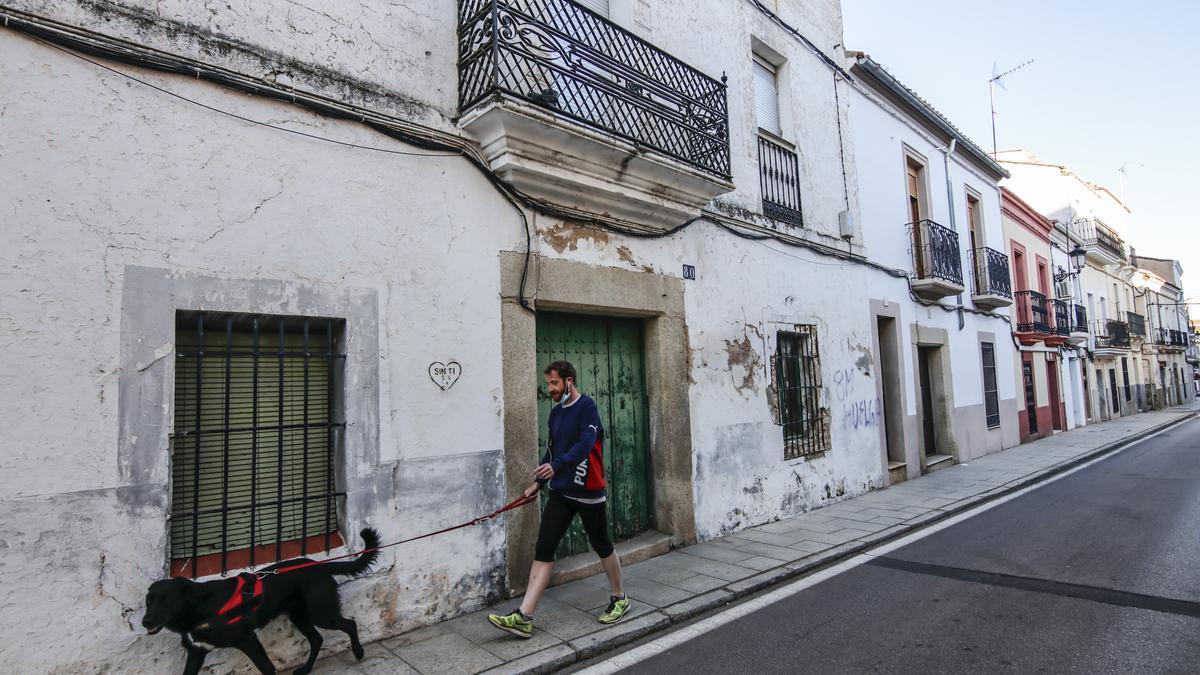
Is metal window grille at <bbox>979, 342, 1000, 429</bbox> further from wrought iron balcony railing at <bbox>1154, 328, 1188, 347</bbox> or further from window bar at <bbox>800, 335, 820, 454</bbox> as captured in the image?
wrought iron balcony railing at <bbox>1154, 328, 1188, 347</bbox>

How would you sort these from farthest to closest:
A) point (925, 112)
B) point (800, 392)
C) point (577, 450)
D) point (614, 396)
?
point (925, 112) < point (800, 392) < point (614, 396) < point (577, 450)

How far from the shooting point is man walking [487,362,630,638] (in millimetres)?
4148

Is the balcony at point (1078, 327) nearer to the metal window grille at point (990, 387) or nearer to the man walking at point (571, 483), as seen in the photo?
the metal window grille at point (990, 387)

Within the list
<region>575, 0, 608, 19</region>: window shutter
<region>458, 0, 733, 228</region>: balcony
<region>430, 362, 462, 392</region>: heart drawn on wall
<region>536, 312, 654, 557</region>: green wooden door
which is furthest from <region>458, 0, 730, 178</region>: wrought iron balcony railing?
<region>430, 362, 462, 392</region>: heart drawn on wall

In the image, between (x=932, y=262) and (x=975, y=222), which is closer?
(x=932, y=262)

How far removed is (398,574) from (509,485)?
40.6 inches

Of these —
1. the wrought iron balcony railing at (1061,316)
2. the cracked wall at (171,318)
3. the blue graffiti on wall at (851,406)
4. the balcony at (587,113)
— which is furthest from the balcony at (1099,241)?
the cracked wall at (171,318)

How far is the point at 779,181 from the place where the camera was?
330 inches

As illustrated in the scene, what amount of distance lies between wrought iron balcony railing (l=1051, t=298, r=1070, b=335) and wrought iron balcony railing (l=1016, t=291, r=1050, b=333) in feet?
4.50

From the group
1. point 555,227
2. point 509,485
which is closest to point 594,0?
point 555,227

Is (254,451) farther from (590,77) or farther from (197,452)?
(590,77)

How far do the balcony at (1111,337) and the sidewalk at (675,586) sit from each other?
1789cm

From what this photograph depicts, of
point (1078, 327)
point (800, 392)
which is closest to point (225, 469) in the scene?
point (800, 392)

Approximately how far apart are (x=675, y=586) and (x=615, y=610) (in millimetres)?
869
